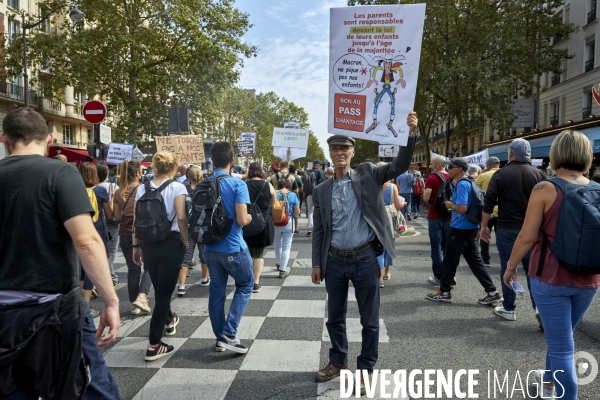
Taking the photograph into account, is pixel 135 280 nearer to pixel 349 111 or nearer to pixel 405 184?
pixel 349 111

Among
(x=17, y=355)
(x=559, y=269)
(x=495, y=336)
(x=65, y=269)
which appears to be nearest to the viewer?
(x=17, y=355)

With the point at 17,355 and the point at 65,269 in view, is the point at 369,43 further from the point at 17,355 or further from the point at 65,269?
the point at 17,355

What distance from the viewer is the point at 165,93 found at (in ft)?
95.7

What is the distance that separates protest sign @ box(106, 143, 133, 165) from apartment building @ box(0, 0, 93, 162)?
13584 millimetres

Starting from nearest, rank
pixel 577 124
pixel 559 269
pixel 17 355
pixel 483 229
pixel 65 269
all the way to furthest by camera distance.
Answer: pixel 17 355, pixel 65 269, pixel 559 269, pixel 483 229, pixel 577 124

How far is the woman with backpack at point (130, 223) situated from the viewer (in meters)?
5.58

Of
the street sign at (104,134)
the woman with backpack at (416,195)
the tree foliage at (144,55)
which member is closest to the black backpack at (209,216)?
the street sign at (104,134)

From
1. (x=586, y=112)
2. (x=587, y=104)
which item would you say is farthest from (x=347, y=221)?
(x=587, y=104)

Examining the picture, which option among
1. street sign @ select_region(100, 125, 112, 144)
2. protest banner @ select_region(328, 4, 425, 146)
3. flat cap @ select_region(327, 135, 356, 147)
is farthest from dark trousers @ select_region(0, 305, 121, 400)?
street sign @ select_region(100, 125, 112, 144)

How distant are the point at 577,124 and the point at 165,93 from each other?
22.5 m

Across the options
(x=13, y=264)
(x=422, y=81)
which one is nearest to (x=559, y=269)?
(x=13, y=264)

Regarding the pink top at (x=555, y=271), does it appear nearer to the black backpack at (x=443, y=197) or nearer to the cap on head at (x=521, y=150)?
the cap on head at (x=521, y=150)

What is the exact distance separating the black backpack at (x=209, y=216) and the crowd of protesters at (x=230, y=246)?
5 centimetres

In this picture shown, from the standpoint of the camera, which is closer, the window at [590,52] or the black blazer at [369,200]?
the black blazer at [369,200]
